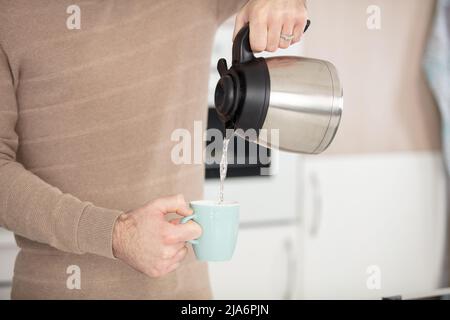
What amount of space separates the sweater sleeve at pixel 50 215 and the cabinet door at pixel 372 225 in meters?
1.27

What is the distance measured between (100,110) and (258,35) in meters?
0.39

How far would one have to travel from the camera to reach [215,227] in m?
0.91

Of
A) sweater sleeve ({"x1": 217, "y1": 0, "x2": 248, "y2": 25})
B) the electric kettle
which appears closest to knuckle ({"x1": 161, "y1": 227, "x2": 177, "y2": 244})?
the electric kettle

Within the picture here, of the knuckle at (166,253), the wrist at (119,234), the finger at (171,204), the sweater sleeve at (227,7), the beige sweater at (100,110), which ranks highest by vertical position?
the sweater sleeve at (227,7)

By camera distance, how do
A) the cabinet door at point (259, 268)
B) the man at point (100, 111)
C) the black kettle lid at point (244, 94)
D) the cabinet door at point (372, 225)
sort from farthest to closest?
the cabinet door at point (372, 225) → the cabinet door at point (259, 268) → the man at point (100, 111) → the black kettle lid at point (244, 94)

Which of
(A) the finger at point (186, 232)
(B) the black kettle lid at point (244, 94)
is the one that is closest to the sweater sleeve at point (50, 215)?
(A) the finger at point (186, 232)

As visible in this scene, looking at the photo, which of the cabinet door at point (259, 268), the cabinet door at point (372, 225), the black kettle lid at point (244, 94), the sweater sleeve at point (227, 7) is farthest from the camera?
the cabinet door at point (372, 225)

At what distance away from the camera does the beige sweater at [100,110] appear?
1080mm

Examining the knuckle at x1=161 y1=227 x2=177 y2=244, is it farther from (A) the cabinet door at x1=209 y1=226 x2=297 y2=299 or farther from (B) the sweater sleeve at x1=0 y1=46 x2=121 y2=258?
(A) the cabinet door at x1=209 y1=226 x2=297 y2=299

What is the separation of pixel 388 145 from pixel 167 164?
58.6 inches

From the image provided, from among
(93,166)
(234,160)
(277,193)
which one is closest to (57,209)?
(93,166)

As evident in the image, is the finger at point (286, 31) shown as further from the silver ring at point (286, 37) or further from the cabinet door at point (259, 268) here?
the cabinet door at point (259, 268)

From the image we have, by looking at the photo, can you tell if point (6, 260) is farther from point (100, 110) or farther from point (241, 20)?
point (241, 20)

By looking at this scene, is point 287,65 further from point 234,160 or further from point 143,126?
point 234,160
